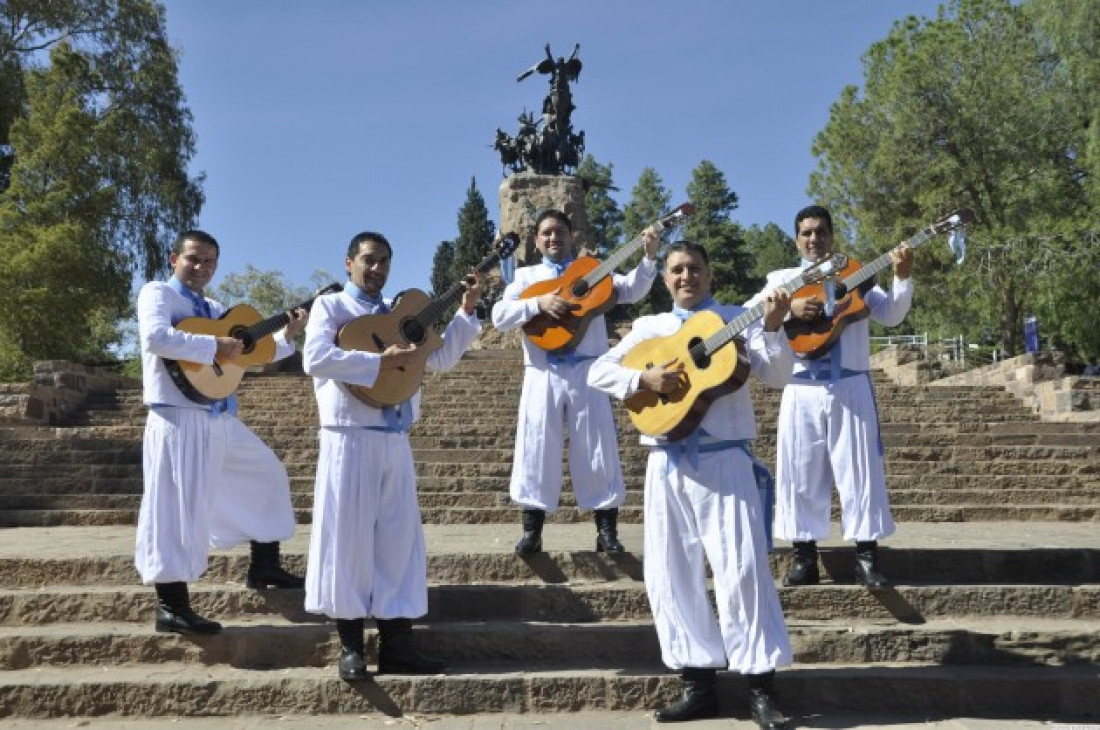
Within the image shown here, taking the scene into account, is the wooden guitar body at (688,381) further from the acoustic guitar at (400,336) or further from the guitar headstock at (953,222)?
the guitar headstock at (953,222)

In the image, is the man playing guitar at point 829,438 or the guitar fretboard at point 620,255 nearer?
the man playing guitar at point 829,438

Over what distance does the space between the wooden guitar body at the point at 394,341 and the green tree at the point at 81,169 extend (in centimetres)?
1688

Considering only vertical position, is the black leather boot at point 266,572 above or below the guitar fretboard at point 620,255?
below

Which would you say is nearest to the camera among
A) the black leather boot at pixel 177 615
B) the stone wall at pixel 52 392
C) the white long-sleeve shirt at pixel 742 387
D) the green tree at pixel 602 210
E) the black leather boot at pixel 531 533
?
the white long-sleeve shirt at pixel 742 387

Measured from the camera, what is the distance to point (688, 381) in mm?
4246

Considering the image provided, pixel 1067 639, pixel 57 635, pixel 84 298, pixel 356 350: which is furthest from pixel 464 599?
pixel 84 298

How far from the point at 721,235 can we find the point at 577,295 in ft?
173

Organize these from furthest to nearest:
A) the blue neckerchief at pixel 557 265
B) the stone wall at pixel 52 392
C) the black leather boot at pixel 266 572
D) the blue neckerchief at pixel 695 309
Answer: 1. the stone wall at pixel 52 392
2. the blue neckerchief at pixel 557 265
3. the black leather boot at pixel 266 572
4. the blue neckerchief at pixel 695 309

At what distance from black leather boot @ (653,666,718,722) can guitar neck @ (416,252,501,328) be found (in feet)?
6.31

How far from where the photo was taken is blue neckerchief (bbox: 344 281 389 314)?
4.79 meters

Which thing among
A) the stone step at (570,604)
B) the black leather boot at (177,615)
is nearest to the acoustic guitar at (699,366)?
the stone step at (570,604)

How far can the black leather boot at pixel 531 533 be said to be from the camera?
5.58 meters

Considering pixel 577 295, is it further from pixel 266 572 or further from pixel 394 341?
pixel 266 572

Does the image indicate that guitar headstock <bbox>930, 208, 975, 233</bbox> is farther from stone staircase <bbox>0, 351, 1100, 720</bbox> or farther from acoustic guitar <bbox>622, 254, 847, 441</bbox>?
stone staircase <bbox>0, 351, 1100, 720</bbox>
